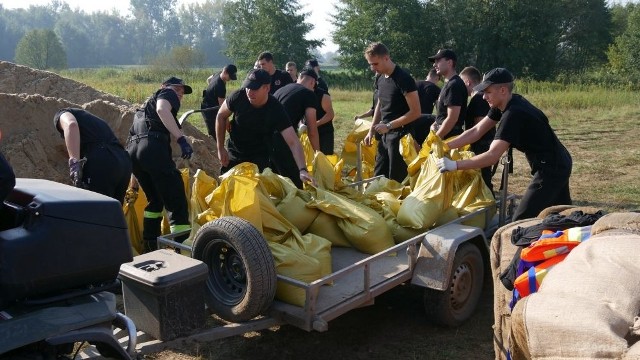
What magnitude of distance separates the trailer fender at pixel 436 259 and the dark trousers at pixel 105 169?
2.45m

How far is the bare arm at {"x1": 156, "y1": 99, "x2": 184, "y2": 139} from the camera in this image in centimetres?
509

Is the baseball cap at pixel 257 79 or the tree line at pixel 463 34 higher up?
the tree line at pixel 463 34

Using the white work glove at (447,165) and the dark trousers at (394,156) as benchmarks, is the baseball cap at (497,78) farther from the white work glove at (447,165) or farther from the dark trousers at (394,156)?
the dark trousers at (394,156)

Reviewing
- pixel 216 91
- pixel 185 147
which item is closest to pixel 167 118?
pixel 185 147

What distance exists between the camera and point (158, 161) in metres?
5.07

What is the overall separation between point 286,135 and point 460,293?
2037 mm

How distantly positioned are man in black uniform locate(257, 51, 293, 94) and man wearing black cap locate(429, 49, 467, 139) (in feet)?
8.58

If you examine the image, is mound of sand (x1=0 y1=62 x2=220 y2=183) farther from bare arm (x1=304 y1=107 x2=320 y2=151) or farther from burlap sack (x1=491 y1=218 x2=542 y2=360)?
A: burlap sack (x1=491 y1=218 x2=542 y2=360)

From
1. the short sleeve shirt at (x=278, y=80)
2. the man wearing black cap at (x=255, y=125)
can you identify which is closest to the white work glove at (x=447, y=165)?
the man wearing black cap at (x=255, y=125)

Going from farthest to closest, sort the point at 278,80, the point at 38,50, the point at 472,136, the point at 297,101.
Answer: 1. the point at 38,50
2. the point at 278,80
3. the point at 297,101
4. the point at 472,136

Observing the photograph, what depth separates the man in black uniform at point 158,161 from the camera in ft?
16.6

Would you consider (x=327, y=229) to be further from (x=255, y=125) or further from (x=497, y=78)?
(x=497, y=78)

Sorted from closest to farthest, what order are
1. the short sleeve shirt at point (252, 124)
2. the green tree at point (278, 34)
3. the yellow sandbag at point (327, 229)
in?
the yellow sandbag at point (327, 229), the short sleeve shirt at point (252, 124), the green tree at point (278, 34)

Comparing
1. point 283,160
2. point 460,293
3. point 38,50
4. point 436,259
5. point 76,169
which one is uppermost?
point 38,50
